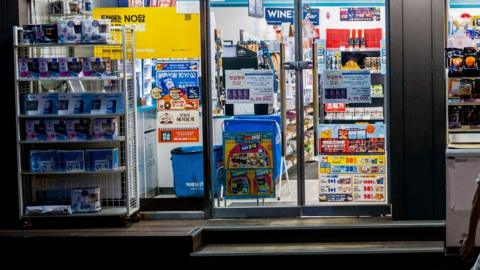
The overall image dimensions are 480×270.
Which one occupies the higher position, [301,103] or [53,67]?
[53,67]

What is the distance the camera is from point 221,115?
29.7 ft

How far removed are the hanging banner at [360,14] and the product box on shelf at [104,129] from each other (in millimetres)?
2535

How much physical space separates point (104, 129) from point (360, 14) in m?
2.81

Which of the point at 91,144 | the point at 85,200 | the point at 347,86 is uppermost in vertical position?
the point at 347,86

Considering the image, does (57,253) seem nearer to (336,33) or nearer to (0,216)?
(0,216)

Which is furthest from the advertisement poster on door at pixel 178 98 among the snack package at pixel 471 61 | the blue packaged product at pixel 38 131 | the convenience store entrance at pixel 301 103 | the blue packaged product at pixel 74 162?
the snack package at pixel 471 61

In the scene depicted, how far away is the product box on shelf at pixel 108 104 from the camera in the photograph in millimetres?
8594

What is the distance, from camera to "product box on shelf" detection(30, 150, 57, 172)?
28.4ft

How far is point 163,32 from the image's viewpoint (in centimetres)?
Answer: 896

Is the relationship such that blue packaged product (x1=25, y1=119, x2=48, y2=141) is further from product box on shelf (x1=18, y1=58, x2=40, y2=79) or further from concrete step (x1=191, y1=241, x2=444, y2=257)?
concrete step (x1=191, y1=241, x2=444, y2=257)

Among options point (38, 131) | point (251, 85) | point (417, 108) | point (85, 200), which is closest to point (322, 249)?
point (417, 108)

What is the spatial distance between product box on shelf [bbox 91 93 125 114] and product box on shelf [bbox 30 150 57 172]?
0.64 m

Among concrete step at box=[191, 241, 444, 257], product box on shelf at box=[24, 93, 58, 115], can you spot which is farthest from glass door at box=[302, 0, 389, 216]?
product box on shelf at box=[24, 93, 58, 115]

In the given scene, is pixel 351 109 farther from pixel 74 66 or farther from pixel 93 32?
pixel 74 66
